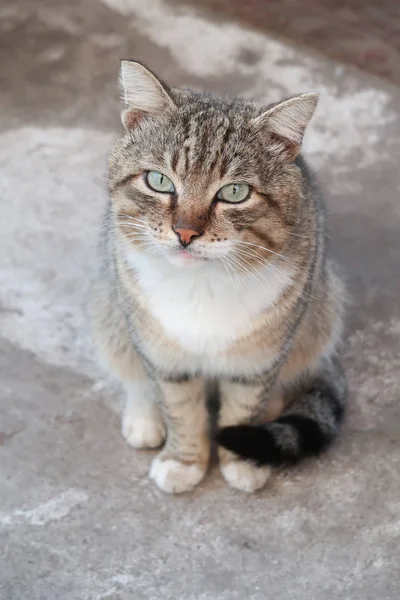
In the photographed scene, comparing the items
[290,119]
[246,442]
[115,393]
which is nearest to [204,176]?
[290,119]

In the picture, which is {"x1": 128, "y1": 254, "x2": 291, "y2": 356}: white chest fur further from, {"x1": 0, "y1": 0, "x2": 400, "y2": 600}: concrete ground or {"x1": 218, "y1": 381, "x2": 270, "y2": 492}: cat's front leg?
{"x1": 0, "y1": 0, "x2": 400, "y2": 600}: concrete ground

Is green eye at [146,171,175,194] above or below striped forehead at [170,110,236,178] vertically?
below

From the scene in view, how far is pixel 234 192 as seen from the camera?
1.46 metres

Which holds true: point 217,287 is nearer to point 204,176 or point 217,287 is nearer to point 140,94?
point 204,176

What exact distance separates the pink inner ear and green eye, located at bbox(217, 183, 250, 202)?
0.81 ft

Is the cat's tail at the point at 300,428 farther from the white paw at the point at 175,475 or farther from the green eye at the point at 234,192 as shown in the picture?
the green eye at the point at 234,192

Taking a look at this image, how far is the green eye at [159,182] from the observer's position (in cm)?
146

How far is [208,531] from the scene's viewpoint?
1703 mm

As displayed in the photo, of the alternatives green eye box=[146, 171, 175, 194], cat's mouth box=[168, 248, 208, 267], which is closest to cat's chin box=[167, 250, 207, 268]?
cat's mouth box=[168, 248, 208, 267]

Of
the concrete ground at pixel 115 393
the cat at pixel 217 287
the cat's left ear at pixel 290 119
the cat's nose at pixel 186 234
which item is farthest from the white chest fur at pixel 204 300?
the concrete ground at pixel 115 393

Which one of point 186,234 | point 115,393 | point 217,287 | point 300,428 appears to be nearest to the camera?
point 186,234

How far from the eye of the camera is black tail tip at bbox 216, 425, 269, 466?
1602 mm

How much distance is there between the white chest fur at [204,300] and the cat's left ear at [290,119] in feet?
0.83

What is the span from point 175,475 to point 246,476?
6.3 inches
